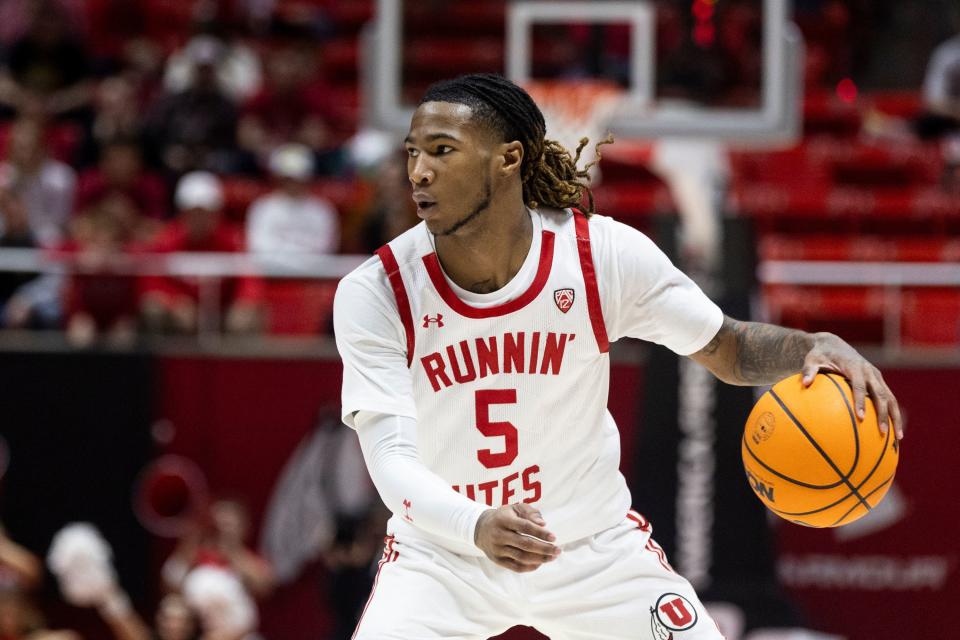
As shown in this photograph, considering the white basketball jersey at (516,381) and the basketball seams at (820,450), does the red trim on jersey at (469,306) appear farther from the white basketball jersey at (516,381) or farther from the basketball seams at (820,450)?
the basketball seams at (820,450)

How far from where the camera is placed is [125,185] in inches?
436

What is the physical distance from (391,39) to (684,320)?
21.2ft

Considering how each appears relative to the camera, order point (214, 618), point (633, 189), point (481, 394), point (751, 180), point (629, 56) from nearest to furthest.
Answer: point (481, 394), point (214, 618), point (629, 56), point (633, 189), point (751, 180)

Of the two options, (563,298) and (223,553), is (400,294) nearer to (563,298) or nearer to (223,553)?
(563,298)

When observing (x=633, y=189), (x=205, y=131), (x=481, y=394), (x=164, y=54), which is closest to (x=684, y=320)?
(x=481, y=394)

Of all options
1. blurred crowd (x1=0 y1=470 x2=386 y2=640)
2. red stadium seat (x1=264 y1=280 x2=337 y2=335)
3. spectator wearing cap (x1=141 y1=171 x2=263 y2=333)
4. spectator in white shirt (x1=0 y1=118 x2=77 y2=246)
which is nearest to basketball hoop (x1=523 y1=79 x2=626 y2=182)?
red stadium seat (x1=264 y1=280 x2=337 y2=335)

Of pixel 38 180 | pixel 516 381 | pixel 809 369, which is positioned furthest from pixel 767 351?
pixel 38 180

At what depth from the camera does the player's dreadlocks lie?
4172 millimetres

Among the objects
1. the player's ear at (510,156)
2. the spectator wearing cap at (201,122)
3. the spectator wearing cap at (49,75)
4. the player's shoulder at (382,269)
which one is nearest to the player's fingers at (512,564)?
the player's shoulder at (382,269)

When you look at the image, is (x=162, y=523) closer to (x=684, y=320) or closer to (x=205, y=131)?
(x=205, y=131)

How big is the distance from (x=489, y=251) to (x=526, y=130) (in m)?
0.36

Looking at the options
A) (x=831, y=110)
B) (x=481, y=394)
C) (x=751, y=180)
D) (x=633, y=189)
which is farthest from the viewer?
(x=831, y=110)

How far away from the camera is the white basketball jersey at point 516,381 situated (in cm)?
427

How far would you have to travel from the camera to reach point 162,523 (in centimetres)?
945
